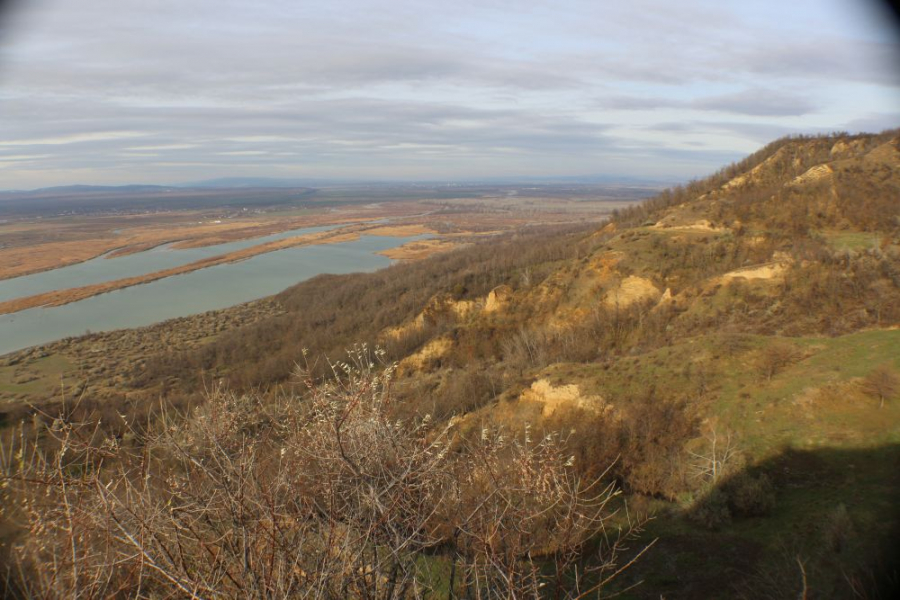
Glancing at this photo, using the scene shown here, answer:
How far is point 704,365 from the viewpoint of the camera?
15141 millimetres

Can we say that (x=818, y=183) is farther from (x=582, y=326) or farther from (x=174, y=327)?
(x=174, y=327)

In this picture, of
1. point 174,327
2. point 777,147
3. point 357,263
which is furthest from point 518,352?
point 357,263

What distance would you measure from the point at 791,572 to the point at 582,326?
1875 cm

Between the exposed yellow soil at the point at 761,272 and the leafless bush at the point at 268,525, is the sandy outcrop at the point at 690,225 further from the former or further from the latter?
the leafless bush at the point at 268,525

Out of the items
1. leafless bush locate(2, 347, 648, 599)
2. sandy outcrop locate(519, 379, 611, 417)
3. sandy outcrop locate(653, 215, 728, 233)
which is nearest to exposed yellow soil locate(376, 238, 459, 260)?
sandy outcrop locate(653, 215, 728, 233)

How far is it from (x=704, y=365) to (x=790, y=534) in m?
7.52

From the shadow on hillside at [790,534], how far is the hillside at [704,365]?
0.14 feet

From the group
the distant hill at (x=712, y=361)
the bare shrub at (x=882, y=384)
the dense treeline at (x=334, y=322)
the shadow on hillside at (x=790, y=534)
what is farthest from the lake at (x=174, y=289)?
the bare shrub at (x=882, y=384)

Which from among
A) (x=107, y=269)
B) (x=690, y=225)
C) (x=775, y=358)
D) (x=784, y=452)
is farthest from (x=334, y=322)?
(x=107, y=269)

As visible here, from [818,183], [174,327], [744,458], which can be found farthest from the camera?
[174,327]

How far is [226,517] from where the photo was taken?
462 cm

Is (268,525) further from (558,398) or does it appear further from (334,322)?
(334,322)

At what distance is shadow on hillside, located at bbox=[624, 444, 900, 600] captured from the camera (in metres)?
6.68

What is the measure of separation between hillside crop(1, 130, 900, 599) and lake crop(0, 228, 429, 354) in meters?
12.1
